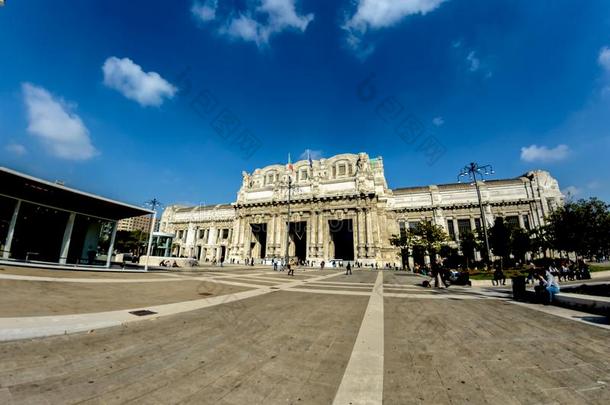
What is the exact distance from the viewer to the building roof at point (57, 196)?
49.8ft

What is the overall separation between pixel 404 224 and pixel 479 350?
53924mm

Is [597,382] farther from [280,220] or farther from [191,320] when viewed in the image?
[280,220]

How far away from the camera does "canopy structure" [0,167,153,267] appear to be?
1655cm

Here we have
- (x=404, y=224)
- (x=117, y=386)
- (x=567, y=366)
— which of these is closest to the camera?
(x=117, y=386)

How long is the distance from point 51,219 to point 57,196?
19.1 ft

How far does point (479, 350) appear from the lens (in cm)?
429

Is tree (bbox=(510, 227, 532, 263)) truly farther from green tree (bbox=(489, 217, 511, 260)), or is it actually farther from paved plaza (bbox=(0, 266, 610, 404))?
paved plaza (bbox=(0, 266, 610, 404))

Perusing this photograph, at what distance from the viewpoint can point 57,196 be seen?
57.5ft

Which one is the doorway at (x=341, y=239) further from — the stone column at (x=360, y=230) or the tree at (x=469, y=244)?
the tree at (x=469, y=244)

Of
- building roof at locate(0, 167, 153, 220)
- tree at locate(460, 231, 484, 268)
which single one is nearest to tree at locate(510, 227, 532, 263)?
tree at locate(460, 231, 484, 268)

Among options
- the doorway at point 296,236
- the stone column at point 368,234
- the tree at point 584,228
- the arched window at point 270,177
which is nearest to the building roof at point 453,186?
the stone column at point 368,234

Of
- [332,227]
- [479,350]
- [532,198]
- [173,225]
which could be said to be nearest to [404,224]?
[332,227]

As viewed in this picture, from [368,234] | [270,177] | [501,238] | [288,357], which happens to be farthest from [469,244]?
[270,177]

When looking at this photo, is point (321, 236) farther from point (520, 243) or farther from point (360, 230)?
point (520, 243)
